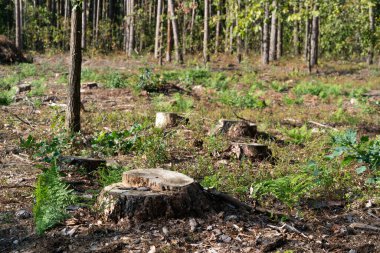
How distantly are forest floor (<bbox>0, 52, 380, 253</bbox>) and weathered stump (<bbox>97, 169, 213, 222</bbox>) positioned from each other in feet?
0.35

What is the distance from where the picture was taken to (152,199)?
4.42 m

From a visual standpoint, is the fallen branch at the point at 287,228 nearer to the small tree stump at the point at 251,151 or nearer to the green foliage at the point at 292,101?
the small tree stump at the point at 251,151

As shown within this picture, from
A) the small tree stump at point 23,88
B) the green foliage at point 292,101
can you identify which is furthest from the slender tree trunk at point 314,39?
the small tree stump at point 23,88

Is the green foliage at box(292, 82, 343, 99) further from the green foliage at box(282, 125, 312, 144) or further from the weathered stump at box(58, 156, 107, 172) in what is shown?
the weathered stump at box(58, 156, 107, 172)

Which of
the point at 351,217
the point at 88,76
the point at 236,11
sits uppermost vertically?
the point at 236,11

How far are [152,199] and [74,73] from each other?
164 inches

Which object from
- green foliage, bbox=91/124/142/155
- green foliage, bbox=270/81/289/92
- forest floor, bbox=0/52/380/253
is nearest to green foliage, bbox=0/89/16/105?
forest floor, bbox=0/52/380/253

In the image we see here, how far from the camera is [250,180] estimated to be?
595cm

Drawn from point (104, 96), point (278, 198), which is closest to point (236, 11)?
point (278, 198)

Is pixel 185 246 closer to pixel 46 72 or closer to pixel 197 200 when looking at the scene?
pixel 197 200

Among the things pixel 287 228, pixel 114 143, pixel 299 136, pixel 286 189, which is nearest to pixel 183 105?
pixel 299 136

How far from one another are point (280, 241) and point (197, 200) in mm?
919

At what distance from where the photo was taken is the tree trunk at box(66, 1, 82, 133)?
301 inches

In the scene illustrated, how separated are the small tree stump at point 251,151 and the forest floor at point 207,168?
5.4 inches
